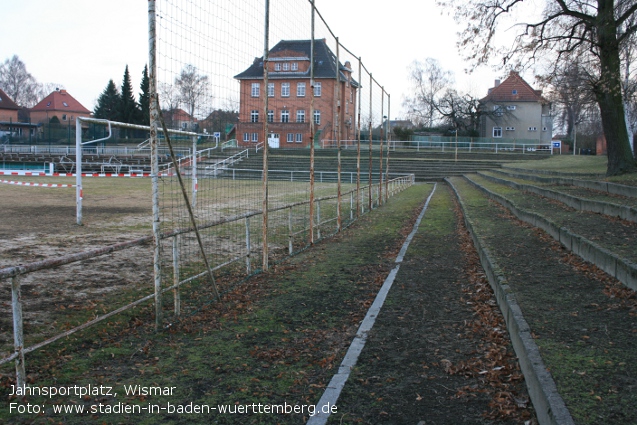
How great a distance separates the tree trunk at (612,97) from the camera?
712 inches

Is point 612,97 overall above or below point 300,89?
above

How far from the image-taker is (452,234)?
44.4ft

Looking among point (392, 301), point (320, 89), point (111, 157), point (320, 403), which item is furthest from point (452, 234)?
point (111, 157)

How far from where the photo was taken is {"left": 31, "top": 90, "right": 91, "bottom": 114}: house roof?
9350 centimetres

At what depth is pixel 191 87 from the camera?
696 cm

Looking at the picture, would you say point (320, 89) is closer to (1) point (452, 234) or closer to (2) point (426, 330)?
(1) point (452, 234)

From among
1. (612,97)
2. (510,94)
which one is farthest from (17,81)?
(612,97)

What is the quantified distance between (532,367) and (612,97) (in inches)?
746

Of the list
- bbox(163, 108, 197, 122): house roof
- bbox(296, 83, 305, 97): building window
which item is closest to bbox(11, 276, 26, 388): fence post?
bbox(163, 108, 197, 122): house roof

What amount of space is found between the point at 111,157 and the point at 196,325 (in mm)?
37821

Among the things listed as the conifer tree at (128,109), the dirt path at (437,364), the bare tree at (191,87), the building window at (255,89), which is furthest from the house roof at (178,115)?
the conifer tree at (128,109)

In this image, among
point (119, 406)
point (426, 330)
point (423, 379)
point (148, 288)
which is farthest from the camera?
point (148, 288)

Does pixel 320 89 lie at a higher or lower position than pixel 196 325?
higher

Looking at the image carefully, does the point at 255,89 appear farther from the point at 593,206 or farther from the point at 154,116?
the point at 593,206
